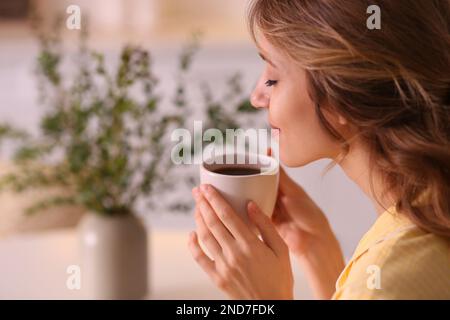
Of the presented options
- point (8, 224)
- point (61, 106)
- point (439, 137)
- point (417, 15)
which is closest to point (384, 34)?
point (417, 15)

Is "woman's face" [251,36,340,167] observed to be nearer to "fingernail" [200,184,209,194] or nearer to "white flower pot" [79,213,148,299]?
"fingernail" [200,184,209,194]

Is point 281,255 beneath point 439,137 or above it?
beneath

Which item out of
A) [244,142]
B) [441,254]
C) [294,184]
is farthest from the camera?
[244,142]

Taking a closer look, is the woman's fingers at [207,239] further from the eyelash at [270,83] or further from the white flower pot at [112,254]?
the white flower pot at [112,254]

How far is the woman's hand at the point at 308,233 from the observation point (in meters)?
1.30

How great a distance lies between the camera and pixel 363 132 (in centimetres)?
101

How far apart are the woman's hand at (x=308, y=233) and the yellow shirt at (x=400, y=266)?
1.09 ft

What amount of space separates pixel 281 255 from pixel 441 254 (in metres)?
0.21

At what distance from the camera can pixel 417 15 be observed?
3.12 ft

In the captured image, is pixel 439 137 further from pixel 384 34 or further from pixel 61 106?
pixel 61 106

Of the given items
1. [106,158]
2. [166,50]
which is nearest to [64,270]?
[106,158]

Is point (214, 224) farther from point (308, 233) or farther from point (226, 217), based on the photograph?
point (308, 233)

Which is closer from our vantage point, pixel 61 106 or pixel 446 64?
pixel 446 64

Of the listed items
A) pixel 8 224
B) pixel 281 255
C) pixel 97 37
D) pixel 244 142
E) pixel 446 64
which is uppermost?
pixel 97 37
